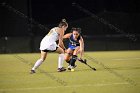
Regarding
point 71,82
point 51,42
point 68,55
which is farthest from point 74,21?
point 71,82

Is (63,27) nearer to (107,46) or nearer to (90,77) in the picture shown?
(90,77)

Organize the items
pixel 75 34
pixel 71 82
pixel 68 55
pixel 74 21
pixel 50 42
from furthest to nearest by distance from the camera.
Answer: pixel 74 21 < pixel 68 55 < pixel 75 34 < pixel 50 42 < pixel 71 82

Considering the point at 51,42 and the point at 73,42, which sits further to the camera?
the point at 73,42

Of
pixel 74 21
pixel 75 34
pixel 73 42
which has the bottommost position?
pixel 73 42

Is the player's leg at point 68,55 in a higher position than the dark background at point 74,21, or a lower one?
lower

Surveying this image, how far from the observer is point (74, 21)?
2695cm

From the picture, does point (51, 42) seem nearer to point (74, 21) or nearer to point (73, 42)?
point (73, 42)

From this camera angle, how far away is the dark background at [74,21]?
83.5ft

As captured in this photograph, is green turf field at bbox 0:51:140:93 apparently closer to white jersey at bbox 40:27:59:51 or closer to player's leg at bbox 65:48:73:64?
white jersey at bbox 40:27:59:51

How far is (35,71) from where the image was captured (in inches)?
581

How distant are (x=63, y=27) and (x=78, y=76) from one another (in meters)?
1.81

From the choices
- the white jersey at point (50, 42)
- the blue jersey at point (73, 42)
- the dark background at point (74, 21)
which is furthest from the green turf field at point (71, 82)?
the dark background at point (74, 21)

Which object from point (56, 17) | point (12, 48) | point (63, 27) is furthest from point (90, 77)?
point (56, 17)

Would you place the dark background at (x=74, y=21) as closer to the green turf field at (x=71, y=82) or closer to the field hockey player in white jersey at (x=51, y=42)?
the green turf field at (x=71, y=82)
